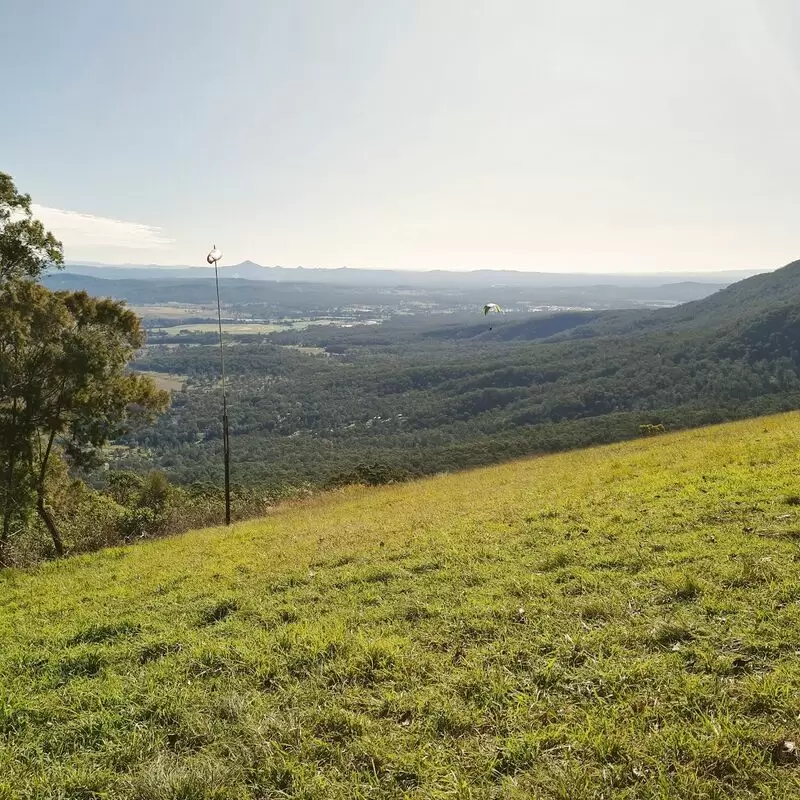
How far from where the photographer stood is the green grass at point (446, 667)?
3916mm

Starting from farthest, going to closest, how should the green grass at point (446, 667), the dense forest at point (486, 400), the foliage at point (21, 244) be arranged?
the dense forest at point (486, 400), the foliage at point (21, 244), the green grass at point (446, 667)

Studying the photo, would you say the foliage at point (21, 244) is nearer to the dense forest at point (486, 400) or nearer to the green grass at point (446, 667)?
the green grass at point (446, 667)

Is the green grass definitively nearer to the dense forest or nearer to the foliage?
the foliage

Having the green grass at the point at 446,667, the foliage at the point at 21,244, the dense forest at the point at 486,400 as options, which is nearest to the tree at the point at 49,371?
the foliage at the point at 21,244

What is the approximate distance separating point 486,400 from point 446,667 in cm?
11389

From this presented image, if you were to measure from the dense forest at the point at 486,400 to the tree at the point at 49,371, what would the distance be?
122 ft

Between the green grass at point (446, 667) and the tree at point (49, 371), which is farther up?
the tree at point (49, 371)

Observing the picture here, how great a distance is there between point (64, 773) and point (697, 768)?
4.79 meters

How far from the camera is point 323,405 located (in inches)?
5290

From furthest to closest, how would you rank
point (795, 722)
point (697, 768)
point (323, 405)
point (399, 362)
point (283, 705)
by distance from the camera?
point (399, 362), point (323, 405), point (283, 705), point (795, 722), point (697, 768)

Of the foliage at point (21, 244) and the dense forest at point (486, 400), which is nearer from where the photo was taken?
the foliage at point (21, 244)

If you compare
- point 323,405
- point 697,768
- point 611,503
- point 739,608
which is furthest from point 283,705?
point 323,405

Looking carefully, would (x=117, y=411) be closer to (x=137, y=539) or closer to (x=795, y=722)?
(x=137, y=539)


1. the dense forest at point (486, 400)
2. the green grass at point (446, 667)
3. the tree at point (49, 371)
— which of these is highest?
the tree at point (49, 371)
